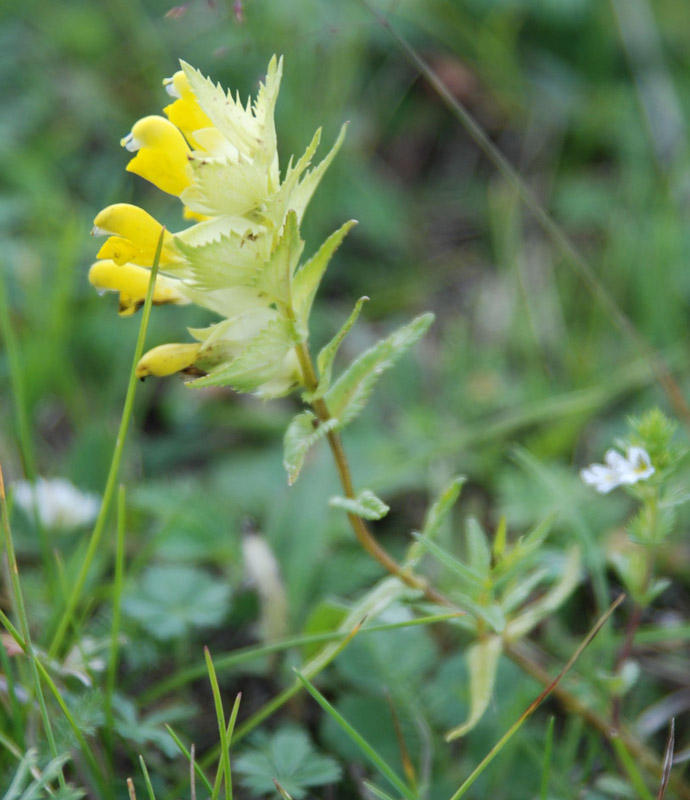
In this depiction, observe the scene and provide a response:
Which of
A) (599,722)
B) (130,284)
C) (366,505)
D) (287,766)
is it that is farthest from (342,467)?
(599,722)

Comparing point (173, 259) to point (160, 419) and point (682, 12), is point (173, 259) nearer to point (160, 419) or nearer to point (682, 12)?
point (160, 419)

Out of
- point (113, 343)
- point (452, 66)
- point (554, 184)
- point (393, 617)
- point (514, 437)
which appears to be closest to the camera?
point (393, 617)

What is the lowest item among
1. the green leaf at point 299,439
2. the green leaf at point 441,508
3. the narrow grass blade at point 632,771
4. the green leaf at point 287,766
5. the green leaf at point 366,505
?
the narrow grass blade at point 632,771

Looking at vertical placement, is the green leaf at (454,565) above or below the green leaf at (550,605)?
above

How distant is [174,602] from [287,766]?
0.44m

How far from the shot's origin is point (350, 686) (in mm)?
1784

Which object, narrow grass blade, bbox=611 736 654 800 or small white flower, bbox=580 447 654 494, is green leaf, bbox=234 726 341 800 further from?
Result: small white flower, bbox=580 447 654 494

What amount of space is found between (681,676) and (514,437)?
799 millimetres

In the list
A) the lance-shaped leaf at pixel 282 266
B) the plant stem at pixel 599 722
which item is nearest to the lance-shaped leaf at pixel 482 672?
the plant stem at pixel 599 722

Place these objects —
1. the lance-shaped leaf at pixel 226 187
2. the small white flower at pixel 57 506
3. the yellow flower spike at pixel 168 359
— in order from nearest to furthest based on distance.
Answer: the lance-shaped leaf at pixel 226 187 → the yellow flower spike at pixel 168 359 → the small white flower at pixel 57 506

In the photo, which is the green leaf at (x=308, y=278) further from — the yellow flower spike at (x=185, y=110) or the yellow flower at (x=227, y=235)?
the yellow flower spike at (x=185, y=110)

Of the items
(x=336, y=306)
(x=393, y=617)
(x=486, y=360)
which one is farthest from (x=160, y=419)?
(x=393, y=617)

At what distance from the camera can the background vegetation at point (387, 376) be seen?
162 cm

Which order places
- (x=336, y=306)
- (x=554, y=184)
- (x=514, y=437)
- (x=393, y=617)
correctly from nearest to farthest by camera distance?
1. (x=393, y=617)
2. (x=514, y=437)
3. (x=336, y=306)
4. (x=554, y=184)
